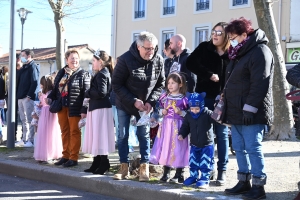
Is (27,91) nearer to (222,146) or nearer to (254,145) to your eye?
(222,146)

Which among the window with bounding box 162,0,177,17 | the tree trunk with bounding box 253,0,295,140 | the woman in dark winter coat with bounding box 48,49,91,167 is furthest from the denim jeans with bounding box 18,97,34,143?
the window with bounding box 162,0,177,17

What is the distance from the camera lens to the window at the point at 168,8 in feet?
109

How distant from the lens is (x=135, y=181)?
21.0ft

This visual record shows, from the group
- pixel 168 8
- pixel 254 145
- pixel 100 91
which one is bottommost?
pixel 254 145

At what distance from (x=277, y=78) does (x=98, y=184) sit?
7.03 metres

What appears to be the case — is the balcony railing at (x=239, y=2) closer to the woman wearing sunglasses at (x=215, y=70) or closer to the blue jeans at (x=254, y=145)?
the woman wearing sunglasses at (x=215, y=70)

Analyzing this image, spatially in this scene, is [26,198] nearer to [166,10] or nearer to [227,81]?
[227,81]

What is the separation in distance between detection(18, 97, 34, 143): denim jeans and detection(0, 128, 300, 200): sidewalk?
128cm

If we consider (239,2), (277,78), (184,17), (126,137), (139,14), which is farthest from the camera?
(139,14)

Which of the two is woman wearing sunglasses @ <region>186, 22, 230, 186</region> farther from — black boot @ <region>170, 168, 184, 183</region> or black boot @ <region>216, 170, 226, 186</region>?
black boot @ <region>170, 168, 184, 183</region>

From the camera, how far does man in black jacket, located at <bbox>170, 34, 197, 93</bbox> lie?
715 centimetres

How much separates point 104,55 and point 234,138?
2609mm

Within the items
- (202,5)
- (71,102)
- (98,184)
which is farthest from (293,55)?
(98,184)

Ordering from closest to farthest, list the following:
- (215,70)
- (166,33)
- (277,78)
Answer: (215,70) < (277,78) < (166,33)
